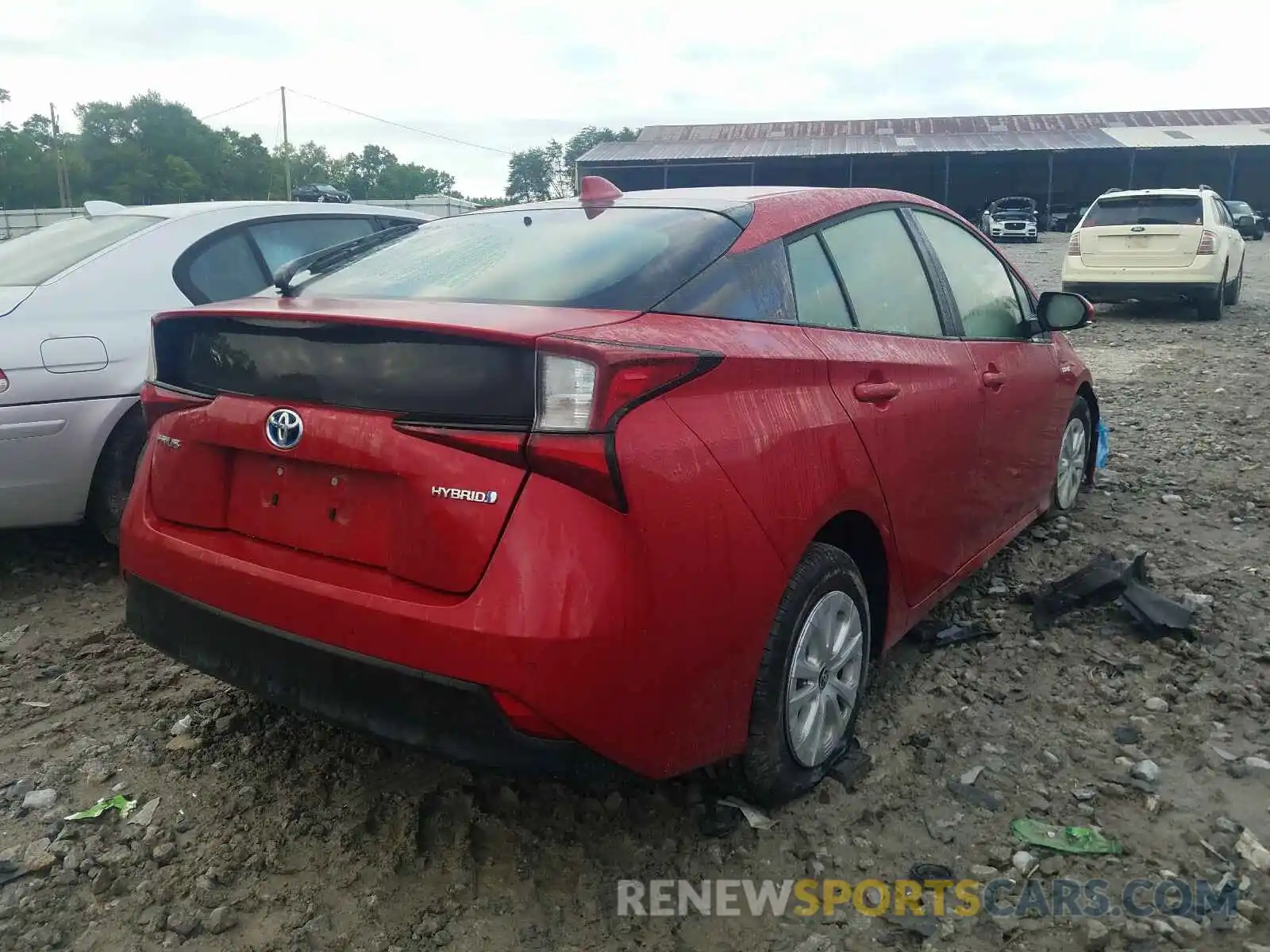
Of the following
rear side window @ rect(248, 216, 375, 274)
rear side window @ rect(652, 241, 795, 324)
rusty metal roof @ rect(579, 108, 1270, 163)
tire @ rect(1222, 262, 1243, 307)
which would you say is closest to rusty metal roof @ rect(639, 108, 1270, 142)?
rusty metal roof @ rect(579, 108, 1270, 163)

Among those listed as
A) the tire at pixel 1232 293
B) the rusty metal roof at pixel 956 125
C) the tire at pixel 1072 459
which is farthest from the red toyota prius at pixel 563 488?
the rusty metal roof at pixel 956 125

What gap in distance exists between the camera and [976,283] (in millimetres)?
3812

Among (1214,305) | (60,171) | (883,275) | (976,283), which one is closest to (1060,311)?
(976,283)

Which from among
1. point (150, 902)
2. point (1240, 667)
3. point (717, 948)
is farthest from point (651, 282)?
point (1240, 667)

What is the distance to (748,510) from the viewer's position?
2213 millimetres

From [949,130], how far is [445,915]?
50508 millimetres

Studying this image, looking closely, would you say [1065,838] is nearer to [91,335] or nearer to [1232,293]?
[91,335]

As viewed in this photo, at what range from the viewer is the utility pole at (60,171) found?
5975 cm

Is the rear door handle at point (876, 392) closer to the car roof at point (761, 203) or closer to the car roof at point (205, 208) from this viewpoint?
the car roof at point (761, 203)

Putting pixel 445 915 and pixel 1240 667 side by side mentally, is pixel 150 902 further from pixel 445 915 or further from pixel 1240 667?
pixel 1240 667

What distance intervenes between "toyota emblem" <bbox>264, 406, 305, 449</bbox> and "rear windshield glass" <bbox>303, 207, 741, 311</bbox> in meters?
0.42

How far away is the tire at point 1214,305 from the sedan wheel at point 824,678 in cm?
1164

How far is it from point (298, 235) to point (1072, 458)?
3.95 m

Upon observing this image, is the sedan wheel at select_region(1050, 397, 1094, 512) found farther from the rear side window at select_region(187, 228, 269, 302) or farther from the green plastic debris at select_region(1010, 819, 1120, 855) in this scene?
the rear side window at select_region(187, 228, 269, 302)
